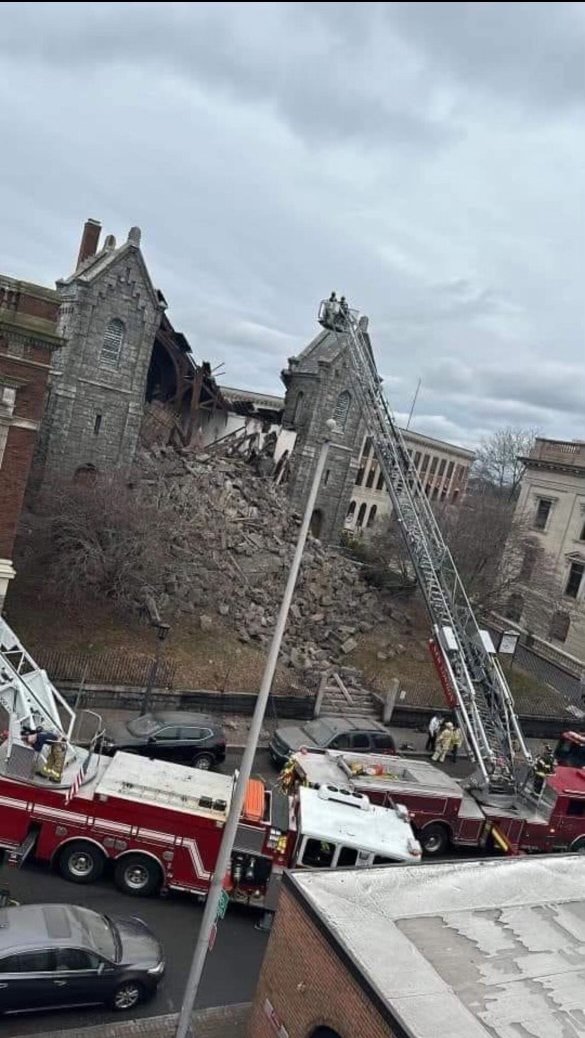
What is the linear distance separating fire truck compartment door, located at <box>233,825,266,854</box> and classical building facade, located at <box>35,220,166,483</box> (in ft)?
60.3

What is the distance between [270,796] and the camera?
13195 millimetres

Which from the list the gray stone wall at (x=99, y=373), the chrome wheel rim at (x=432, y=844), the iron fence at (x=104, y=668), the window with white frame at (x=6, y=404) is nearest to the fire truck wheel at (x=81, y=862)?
the chrome wheel rim at (x=432, y=844)

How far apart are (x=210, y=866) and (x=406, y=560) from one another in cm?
2250

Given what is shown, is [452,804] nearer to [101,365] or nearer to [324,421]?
[101,365]

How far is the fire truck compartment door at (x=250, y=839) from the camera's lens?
1212cm

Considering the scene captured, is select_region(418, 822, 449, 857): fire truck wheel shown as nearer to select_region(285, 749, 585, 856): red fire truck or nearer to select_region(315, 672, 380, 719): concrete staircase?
select_region(285, 749, 585, 856): red fire truck

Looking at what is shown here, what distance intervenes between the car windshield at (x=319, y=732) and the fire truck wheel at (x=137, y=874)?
7.03 m

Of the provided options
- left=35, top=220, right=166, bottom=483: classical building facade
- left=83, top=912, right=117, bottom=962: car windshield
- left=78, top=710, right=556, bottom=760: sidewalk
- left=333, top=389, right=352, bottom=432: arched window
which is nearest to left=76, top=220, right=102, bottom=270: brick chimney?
left=35, top=220, right=166, bottom=483: classical building facade

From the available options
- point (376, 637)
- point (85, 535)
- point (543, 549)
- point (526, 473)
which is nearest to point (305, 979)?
point (85, 535)

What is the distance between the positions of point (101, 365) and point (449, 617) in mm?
17216

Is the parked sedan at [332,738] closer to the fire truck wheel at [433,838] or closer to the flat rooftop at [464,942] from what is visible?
the fire truck wheel at [433,838]

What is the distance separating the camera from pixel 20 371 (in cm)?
→ 1789

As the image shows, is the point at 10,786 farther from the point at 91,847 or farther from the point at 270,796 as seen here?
the point at 270,796

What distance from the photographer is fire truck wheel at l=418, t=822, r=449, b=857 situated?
15609mm
